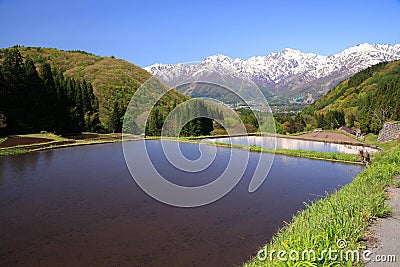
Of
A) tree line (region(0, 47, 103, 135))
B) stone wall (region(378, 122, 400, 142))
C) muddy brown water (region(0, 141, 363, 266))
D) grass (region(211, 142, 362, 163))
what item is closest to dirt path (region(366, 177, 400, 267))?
muddy brown water (region(0, 141, 363, 266))

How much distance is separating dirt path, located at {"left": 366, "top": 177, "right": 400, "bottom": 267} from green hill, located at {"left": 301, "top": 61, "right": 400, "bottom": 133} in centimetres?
3269

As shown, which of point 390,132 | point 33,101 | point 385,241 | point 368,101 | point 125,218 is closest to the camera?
point 385,241

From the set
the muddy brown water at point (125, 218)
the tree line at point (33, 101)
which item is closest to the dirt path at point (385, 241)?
the muddy brown water at point (125, 218)

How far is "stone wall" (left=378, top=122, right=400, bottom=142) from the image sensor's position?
75.4 ft

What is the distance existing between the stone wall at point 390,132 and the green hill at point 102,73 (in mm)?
33155

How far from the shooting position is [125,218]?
25.5 feet

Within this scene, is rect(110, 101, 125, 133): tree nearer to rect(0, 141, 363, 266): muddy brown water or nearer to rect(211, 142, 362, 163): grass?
rect(211, 142, 362, 163): grass

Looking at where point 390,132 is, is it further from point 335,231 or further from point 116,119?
point 116,119

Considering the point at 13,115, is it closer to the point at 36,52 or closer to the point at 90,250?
the point at 90,250

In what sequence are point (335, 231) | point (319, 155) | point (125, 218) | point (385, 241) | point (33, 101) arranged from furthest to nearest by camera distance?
point (33, 101)
point (319, 155)
point (125, 218)
point (335, 231)
point (385, 241)

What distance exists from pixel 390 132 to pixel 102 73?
54547 millimetres

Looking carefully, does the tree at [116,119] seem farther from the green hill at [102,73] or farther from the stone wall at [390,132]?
the stone wall at [390,132]

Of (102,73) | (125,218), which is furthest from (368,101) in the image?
(102,73)

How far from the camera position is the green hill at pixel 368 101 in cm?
3456
